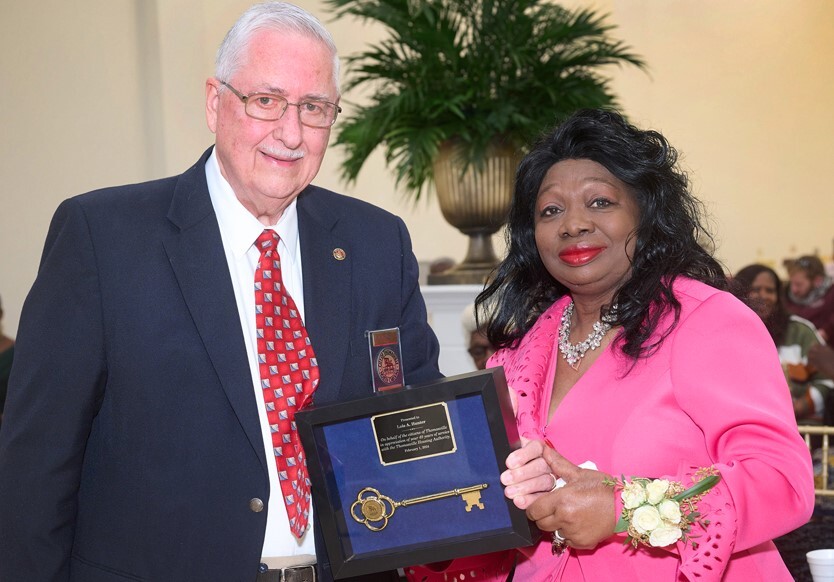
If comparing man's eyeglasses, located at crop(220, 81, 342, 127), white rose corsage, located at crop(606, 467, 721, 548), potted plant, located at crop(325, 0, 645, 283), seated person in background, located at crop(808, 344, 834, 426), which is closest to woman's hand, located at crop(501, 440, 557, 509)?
white rose corsage, located at crop(606, 467, 721, 548)

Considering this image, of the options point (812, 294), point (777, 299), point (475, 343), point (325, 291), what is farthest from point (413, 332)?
point (812, 294)

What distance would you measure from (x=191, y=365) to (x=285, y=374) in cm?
19

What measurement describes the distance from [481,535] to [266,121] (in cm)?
94

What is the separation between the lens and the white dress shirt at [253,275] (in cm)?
192

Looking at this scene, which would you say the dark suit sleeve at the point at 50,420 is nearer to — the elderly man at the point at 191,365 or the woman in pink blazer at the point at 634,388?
the elderly man at the point at 191,365

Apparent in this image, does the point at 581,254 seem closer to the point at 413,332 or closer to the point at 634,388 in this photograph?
the point at 634,388

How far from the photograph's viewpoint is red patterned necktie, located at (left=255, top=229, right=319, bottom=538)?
6.30 feet

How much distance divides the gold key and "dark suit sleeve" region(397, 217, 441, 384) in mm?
361

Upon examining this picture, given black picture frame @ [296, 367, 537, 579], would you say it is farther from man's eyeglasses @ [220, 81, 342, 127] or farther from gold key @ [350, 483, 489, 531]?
man's eyeglasses @ [220, 81, 342, 127]

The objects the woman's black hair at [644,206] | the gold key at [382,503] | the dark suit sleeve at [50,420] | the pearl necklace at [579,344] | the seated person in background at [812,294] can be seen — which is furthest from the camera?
the seated person in background at [812,294]

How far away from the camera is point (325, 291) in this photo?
6.87 feet

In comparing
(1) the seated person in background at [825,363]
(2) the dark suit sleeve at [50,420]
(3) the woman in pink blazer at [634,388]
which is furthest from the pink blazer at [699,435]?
(1) the seated person in background at [825,363]

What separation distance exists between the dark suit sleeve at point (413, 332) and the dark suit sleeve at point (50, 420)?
0.69 metres

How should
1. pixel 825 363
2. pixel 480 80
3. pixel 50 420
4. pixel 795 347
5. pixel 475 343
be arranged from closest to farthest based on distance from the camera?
pixel 50 420 < pixel 475 343 < pixel 480 80 < pixel 825 363 < pixel 795 347
